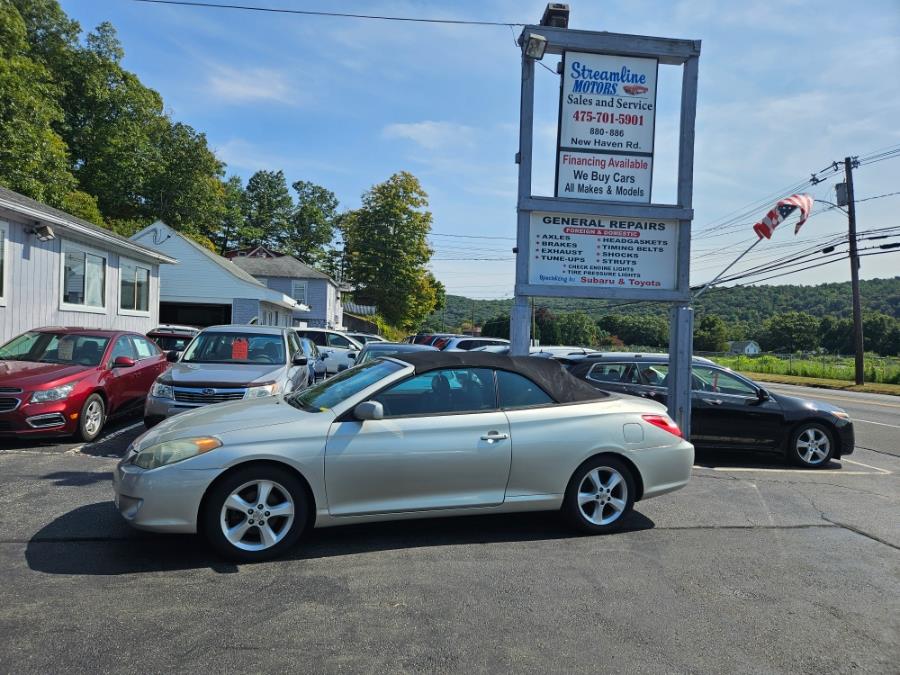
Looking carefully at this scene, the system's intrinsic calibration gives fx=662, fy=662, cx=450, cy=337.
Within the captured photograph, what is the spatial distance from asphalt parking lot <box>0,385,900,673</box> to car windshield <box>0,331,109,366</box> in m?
3.47

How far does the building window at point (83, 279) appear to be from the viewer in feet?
48.4

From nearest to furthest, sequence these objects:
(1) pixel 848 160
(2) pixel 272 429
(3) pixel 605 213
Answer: (2) pixel 272 429
(3) pixel 605 213
(1) pixel 848 160

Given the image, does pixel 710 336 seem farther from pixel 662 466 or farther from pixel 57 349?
pixel 662 466

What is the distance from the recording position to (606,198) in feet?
27.7

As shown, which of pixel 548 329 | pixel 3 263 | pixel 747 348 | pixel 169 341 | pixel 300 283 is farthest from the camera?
pixel 548 329

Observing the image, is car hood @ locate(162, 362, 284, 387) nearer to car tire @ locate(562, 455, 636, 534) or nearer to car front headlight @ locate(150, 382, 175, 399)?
car front headlight @ locate(150, 382, 175, 399)

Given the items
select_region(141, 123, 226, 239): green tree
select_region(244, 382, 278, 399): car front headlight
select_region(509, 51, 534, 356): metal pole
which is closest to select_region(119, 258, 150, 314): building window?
select_region(244, 382, 278, 399): car front headlight

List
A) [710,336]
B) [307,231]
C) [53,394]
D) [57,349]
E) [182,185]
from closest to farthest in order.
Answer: [53,394]
[57,349]
[182,185]
[710,336]
[307,231]

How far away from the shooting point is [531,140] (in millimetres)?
8406

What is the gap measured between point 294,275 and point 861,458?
43073mm

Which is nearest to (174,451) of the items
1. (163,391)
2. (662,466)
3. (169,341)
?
(662,466)

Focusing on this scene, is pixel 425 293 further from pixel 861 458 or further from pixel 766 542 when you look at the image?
pixel 766 542

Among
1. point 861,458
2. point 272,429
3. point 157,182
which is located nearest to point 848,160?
point 861,458

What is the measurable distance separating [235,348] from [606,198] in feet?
18.7
